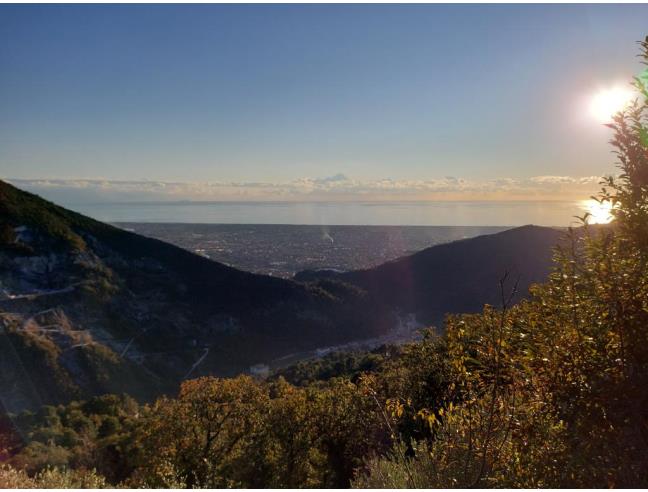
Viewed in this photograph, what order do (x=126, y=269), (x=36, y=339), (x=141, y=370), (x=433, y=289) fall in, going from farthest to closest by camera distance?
(x=433, y=289), (x=126, y=269), (x=141, y=370), (x=36, y=339)

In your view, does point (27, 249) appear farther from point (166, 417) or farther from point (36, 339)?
point (166, 417)

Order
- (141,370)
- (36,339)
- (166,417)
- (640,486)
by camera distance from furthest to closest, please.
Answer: (141,370) → (36,339) → (166,417) → (640,486)

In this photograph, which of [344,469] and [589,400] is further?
[344,469]

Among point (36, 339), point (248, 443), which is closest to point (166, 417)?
point (248, 443)

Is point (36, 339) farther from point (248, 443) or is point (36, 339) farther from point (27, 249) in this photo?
point (248, 443)

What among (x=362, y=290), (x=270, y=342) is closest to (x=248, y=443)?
(x=270, y=342)

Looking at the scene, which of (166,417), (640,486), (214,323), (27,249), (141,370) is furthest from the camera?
(214,323)

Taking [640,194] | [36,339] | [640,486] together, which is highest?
[640,194]

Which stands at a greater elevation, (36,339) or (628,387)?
(628,387)

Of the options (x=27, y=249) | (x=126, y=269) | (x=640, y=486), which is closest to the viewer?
(x=640, y=486)
